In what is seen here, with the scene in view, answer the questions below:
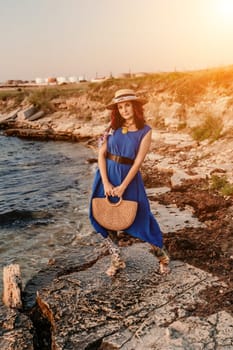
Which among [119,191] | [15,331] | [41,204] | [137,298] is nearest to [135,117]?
[119,191]

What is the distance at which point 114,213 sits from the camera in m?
4.70

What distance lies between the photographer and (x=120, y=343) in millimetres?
3785

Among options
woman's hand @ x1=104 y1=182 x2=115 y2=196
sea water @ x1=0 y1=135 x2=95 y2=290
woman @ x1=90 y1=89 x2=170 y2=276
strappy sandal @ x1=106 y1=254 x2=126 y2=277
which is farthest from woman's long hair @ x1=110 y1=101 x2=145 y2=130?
sea water @ x1=0 y1=135 x2=95 y2=290

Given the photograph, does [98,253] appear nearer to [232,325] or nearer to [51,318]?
[51,318]

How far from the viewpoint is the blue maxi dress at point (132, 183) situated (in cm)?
458

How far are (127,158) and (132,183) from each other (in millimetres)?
313

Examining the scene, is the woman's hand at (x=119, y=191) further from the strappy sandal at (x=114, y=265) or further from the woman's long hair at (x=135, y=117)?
the strappy sandal at (x=114, y=265)

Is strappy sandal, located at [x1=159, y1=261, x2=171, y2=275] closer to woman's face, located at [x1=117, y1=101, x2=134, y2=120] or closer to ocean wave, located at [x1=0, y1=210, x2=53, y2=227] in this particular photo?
woman's face, located at [x1=117, y1=101, x2=134, y2=120]

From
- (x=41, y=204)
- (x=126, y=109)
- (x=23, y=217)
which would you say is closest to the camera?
(x=126, y=109)

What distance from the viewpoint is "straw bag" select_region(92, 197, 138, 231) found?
4648mm

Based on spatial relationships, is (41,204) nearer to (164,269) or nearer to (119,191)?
(164,269)

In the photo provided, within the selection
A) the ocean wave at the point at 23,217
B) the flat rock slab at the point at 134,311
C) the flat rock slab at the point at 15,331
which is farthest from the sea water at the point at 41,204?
the flat rock slab at the point at 134,311

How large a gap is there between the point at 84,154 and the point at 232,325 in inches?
619

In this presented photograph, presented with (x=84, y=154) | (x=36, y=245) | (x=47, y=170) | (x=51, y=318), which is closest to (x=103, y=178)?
(x=51, y=318)
